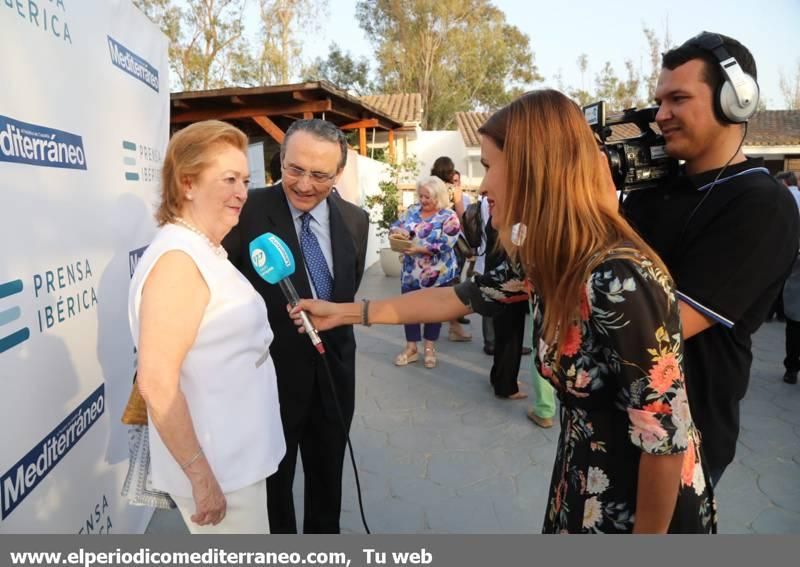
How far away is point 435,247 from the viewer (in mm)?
5012

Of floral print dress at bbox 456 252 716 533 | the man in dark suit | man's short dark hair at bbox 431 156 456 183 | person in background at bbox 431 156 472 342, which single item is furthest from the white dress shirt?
man's short dark hair at bbox 431 156 456 183

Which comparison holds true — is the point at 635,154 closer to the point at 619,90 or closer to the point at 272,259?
the point at 272,259

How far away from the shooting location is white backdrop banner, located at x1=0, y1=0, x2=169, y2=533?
4.68 feet

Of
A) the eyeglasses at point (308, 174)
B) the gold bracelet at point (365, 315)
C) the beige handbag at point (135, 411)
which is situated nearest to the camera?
the beige handbag at point (135, 411)

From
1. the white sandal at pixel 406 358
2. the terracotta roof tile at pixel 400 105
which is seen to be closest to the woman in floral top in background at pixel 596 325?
the white sandal at pixel 406 358

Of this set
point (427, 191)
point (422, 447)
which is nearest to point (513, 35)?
point (427, 191)

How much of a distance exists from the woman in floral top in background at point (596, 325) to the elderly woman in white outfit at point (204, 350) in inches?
30.0

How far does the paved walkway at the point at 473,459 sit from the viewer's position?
2.81m

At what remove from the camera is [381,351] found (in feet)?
18.7

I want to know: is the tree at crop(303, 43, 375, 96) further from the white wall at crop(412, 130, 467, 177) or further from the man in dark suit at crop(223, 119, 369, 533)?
the man in dark suit at crop(223, 119, 369, 533)

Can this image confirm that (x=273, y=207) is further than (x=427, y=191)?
No

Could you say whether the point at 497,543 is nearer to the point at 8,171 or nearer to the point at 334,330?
the point at 334,330

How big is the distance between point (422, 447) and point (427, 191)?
255 cm

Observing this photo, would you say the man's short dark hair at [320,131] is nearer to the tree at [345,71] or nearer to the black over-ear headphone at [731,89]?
the black over-ear headphone at [731,89]
